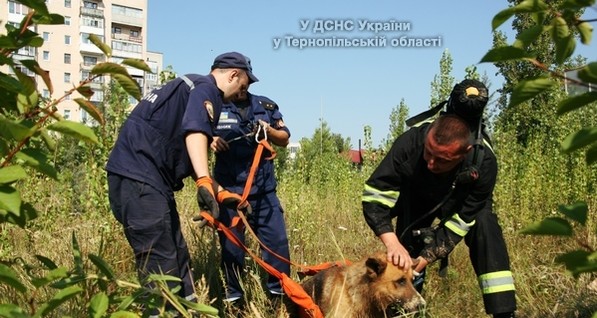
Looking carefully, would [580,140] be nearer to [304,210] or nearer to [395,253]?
[395,253]

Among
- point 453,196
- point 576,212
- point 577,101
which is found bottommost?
point 453,196

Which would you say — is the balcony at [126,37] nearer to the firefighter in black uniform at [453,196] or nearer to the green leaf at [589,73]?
the firefighter in black uniform at [453,196]

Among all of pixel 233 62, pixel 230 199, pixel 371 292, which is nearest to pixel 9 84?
pixel 230 199

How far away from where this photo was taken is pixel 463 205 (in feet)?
14.4

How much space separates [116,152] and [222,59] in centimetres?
111

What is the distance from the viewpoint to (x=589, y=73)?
47.6 inches

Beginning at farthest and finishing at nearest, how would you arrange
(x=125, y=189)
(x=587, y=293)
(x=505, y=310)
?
(x=587, y=293) → (x=505, y=310) → (x=125, y=189)

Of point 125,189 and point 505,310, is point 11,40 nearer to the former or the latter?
point 125,189

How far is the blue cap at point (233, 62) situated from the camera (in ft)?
14.3

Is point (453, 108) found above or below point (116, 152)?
above

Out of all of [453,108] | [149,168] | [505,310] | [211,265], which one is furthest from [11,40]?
[211,265]

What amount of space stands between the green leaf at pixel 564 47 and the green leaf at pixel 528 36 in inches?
2.6

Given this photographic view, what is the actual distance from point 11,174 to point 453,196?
11.9ft

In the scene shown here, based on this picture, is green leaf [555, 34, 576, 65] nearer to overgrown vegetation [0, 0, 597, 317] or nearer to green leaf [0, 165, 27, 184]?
overgrown vegetation [0, 0, 597, 317]
